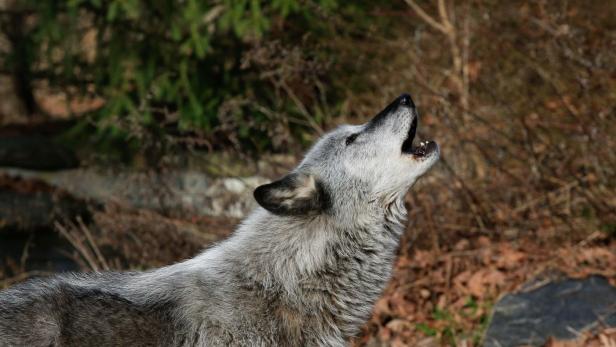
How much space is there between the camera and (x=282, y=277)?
5168 millimetres

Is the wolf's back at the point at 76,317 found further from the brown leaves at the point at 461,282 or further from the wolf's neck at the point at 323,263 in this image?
the brown leaves at the point at 461,282

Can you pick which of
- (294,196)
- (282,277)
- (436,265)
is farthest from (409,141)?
(436,265)

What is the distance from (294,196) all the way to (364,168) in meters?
0.50

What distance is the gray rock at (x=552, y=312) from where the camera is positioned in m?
7.26

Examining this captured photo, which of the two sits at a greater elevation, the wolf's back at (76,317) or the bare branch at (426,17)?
the wolf's back at (76,317)

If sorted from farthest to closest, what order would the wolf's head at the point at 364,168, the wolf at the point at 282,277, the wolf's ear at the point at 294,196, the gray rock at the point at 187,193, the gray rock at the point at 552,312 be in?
the gray rock at the point at 187,193
the gray rock at the point at 552,312
the wolf's head at the point at 364,168
the wolf's ear at the point at 294,196
the wolf at the point at 282,277

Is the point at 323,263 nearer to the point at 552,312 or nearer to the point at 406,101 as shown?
the point at 406,101

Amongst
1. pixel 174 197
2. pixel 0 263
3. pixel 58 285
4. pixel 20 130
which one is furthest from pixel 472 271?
pixel 20 130

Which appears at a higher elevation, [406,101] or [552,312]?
[406,101]

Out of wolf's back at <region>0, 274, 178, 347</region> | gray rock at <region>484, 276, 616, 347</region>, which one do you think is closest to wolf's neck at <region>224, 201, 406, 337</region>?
wolf's back at <region>0, 274, 178, 347</region>

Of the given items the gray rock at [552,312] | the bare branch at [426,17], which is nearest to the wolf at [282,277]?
the gray rock at [552,312]

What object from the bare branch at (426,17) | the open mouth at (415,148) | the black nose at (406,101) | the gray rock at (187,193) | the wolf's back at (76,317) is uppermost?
the black nose at (406,101)

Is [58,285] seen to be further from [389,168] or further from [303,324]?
[389,168]

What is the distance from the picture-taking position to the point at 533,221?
9.43 meters
